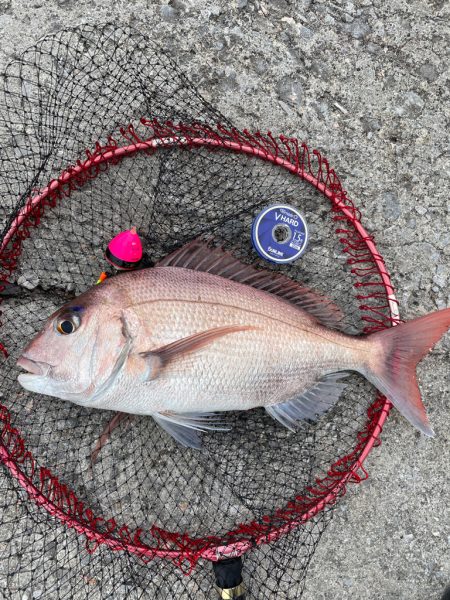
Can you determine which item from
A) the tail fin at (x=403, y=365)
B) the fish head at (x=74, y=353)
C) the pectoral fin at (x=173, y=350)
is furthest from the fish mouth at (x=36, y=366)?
the tail fin at (x=403, y=365)

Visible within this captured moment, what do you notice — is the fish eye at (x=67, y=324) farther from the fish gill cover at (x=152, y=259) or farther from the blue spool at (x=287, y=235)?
the blue spool at (x=287, y=235)

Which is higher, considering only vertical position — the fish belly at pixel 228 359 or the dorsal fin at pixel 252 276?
the dorsal fin at pixel 252 276

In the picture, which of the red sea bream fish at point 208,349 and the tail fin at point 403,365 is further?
the tail fin at point 403,365

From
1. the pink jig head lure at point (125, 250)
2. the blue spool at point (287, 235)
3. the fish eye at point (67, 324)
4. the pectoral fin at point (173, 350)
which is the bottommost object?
the fish eye at point (67, 324)

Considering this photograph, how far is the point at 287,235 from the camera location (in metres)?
2.13

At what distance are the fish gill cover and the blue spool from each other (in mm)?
127

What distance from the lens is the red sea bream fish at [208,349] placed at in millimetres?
1794

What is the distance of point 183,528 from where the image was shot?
2.17 meters

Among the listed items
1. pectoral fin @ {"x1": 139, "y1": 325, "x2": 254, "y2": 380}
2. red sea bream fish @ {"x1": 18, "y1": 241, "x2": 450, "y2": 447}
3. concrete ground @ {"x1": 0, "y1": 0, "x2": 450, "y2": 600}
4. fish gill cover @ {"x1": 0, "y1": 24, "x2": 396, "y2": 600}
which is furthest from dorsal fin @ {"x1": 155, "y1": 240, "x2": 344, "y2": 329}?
concrete ground @ {"x1": 0, "y1": 0, "x2": 450, "y2": 600}

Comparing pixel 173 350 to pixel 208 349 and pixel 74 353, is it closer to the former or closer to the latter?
pixel 208 349

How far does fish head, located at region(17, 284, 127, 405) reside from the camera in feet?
5.83

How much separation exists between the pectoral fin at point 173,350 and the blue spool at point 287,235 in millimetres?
440

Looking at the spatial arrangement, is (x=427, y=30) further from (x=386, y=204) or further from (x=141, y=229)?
(x=141, y=229)

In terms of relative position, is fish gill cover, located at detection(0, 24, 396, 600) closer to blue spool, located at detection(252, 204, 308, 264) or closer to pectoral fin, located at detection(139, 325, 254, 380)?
blue spool, located at detection(252, 204, 308, 264)
